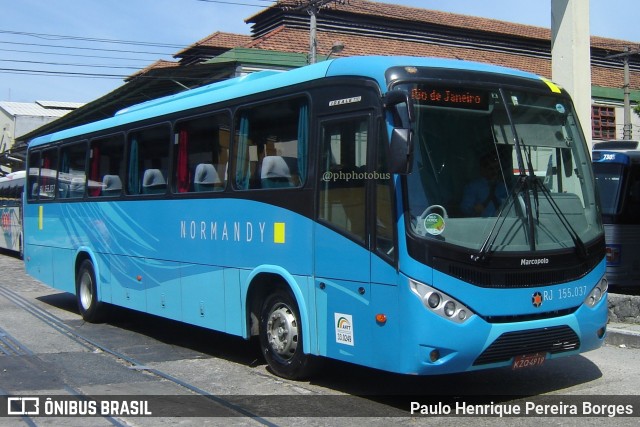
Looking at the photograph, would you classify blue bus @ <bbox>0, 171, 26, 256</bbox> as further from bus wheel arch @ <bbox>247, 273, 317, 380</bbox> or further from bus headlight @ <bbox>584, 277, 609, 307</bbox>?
bus headlight @ <bbox>584, 277, 609, 307</bbox>

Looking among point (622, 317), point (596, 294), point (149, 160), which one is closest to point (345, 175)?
point (596, 294)

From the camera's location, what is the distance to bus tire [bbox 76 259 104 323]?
12344mm

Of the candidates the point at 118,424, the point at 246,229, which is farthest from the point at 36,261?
the point at 118,424

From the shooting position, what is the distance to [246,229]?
8.38m

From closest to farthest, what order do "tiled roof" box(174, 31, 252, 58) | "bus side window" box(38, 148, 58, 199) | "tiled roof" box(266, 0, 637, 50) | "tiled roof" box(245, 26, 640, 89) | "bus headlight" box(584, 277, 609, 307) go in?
"bus headlight" box(584, 277, 609, 307), "bus side window" box(38, 148, 58, 199), "tiled roof" box(245, 26, 640, 89), "tiled roof" box(174, 31, 252, 58), "tiled roof" box(266, 0, 637, 50)

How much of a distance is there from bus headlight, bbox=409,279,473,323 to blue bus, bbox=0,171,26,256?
24.1 metres

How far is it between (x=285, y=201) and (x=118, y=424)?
2723 mm

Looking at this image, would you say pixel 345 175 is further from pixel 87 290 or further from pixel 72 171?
pixel 72 171

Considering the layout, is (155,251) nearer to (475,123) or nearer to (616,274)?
(475,123)

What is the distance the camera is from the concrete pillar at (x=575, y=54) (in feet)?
39.6

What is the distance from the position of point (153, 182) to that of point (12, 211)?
2047 centimetres

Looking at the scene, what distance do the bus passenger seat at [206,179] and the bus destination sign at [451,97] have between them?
324 cm

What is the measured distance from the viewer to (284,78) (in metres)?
8.03

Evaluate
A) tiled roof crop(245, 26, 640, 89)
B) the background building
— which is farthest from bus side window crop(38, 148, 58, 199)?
tiled roof crop(245, 26, 640, 89)
